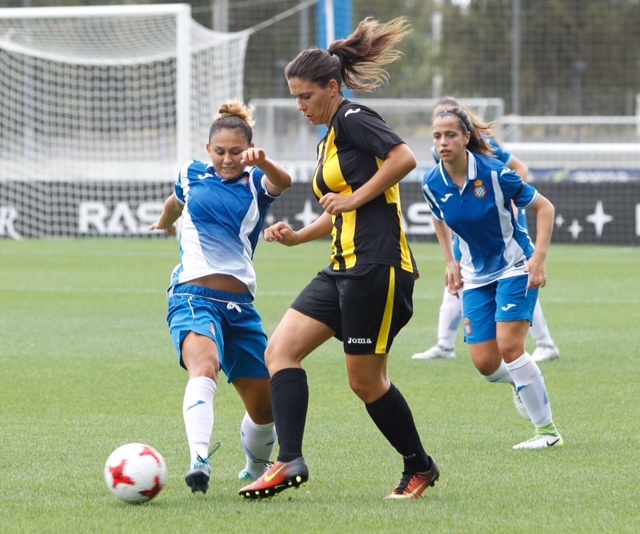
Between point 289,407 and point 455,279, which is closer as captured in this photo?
point 289,407

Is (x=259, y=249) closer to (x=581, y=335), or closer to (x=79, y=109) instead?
(x=79, y=109)

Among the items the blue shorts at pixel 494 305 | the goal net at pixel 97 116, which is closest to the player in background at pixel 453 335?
the blue shorts at pixel 494 305

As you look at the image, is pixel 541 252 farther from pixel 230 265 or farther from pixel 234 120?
pixel 234 120

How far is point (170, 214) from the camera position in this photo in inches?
247

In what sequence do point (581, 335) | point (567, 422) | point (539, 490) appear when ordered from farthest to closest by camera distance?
point (581, 335), point (567, 422), point (539, 490)

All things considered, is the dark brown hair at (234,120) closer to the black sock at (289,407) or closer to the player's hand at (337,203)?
the player's hand at (337,203)

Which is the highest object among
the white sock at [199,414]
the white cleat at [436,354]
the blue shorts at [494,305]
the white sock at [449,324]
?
the blue shorts at [494,305]

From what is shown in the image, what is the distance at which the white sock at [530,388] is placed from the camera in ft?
21.9

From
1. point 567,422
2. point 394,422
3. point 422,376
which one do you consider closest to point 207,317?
point 394,422

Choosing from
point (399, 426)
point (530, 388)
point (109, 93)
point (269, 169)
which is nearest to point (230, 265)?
point (269, 169)

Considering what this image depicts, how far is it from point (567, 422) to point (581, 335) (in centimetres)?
440

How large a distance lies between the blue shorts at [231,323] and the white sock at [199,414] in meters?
0.27

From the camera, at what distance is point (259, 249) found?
73.8ft

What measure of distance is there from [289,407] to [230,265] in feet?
3.01
